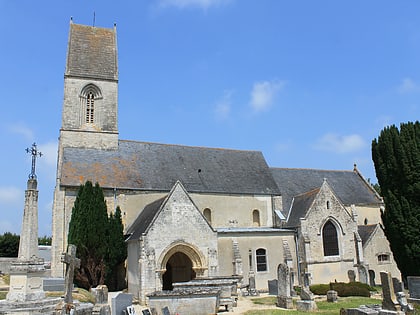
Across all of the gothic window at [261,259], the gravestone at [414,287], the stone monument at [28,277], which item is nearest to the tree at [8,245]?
the gothic window at [261,259]

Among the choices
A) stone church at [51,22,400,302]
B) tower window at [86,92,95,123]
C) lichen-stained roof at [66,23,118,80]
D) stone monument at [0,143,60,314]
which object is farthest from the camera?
lichen-stained roof at [66,23,118,80]

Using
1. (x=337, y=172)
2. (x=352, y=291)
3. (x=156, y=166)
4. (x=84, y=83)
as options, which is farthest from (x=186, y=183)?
Answer: (x=337, y=172)

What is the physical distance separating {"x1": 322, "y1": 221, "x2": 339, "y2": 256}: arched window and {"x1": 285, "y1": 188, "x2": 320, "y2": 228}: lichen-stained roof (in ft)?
6.11

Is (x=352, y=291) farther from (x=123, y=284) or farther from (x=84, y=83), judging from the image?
(x=84, y=83)

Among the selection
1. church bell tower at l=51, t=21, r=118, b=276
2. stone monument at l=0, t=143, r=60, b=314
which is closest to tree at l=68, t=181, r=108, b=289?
church bell tower at l=51, t=21, r=118, b=276

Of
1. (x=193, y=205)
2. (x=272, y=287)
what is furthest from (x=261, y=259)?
(x=193, y=205)

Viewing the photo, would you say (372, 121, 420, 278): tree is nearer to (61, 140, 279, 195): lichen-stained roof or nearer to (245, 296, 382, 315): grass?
(245, 296, 382, 315): grass

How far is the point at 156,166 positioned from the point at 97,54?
1074 centimetres

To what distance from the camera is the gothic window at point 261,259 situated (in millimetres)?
27156

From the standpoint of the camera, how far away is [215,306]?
53.5 ft

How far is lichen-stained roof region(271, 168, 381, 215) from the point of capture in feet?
112

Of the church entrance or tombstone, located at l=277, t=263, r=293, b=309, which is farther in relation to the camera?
the church entrance

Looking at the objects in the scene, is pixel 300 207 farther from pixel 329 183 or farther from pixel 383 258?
pixel 383 258

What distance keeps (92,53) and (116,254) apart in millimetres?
17080
